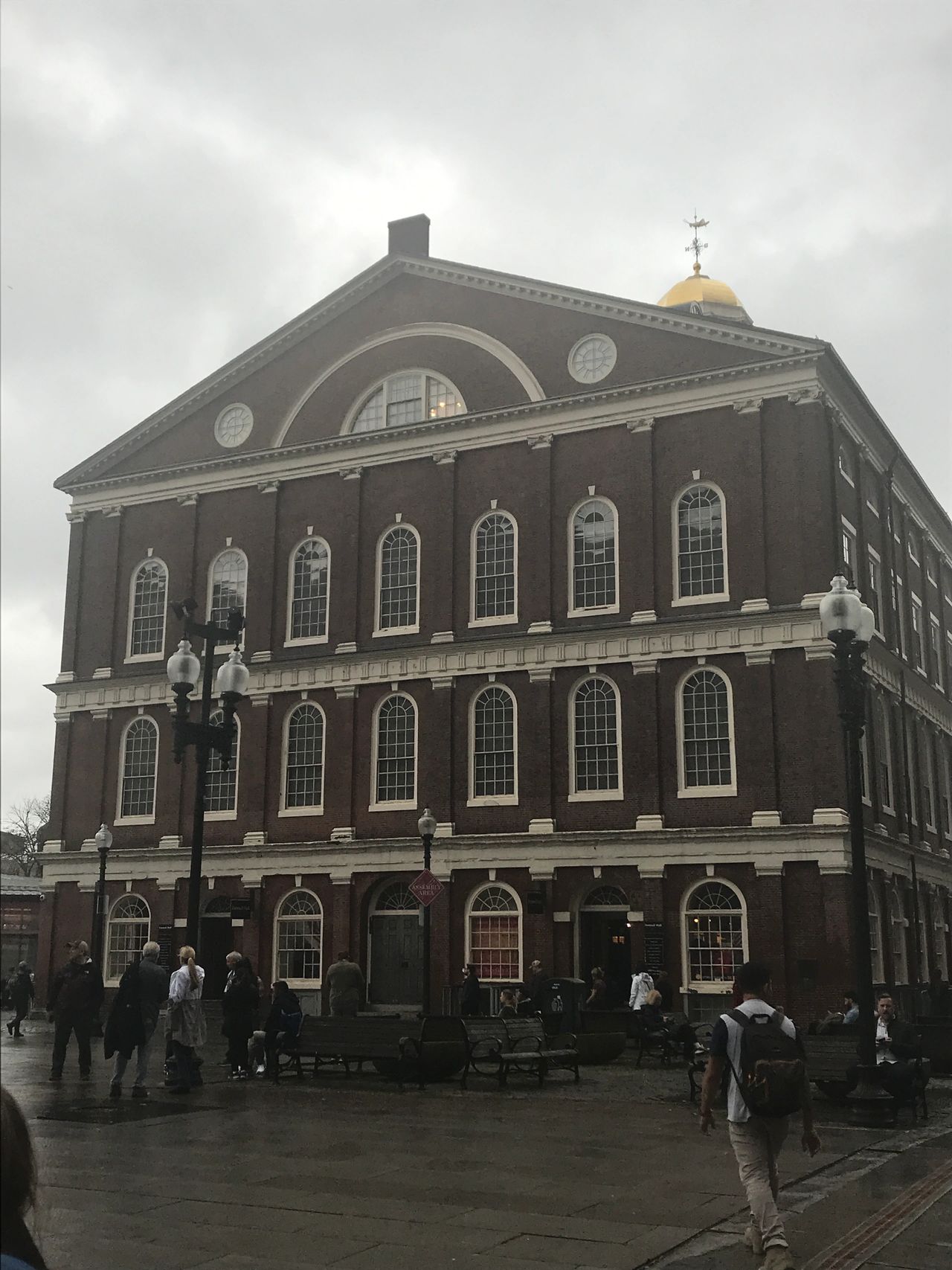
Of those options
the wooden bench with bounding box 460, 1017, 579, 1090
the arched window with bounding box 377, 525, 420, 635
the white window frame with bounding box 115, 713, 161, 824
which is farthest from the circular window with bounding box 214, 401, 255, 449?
the wooden bench with bounding box 460, 1017, 579, 1090

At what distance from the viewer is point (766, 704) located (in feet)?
107

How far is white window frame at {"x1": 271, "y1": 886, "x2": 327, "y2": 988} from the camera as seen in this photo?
36531 mm

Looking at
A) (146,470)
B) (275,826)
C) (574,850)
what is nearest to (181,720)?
(574,850)

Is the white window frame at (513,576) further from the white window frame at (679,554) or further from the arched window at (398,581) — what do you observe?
the white window frame at (679,554)

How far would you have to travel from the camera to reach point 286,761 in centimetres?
3875

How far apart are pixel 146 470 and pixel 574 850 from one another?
18.8m

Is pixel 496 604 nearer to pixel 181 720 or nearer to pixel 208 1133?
pixel 181 720

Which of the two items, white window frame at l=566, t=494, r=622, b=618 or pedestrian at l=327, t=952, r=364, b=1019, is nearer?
pedestrian at l=327, t=952, r=364, b=1019

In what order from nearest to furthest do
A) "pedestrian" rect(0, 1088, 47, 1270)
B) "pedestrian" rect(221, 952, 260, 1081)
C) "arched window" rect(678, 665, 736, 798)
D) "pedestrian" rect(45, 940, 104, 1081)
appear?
1. "pedestrian" rect(0, 1088, 47, 1270)
2. "pedestrian" rect(45, 940, 104, 1081)
3. "pedestrian" rect(221, 952, 260, 1081)
4. "arched window" rect(678, 665, 736, 798)

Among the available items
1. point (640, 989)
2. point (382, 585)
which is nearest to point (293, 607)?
point (382, 585)

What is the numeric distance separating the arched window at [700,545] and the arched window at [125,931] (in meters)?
18.2

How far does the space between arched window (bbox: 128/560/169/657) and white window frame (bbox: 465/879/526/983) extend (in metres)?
12.9

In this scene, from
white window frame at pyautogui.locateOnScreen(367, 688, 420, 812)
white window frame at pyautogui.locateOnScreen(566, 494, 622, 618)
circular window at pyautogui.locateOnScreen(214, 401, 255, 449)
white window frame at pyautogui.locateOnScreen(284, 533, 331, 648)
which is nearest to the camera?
white window frame at pyautogui.locateOnScreen(566, 494, 622, 618)

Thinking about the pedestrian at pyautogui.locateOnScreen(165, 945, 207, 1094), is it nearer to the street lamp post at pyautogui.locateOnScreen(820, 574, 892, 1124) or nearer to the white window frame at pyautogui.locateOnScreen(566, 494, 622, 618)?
the street lamp post at pyautogui.locateOnScreen(820, 574, 892, 1124)
